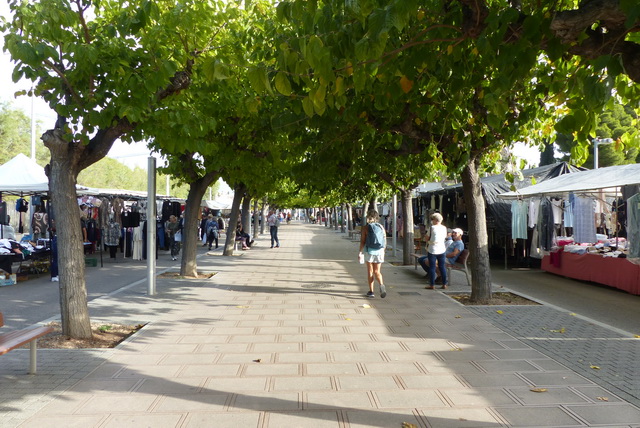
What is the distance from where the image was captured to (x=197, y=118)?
6707 millimetres

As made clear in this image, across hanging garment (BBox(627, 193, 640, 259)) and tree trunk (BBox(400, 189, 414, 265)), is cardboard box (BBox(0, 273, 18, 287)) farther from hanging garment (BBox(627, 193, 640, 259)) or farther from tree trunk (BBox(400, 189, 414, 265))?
hanging garment (BBox(627, 193, 640, 259))

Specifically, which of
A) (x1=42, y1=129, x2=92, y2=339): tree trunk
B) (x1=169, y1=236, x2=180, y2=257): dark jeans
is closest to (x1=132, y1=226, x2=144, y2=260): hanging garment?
(x1=169, y1=236, x2=180, y2=257): dark jeans

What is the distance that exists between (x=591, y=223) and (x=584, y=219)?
0.21 m

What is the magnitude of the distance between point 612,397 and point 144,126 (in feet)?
19.2

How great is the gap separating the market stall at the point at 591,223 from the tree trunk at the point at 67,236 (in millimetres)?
9681

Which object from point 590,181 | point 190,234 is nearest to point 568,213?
point 590,181

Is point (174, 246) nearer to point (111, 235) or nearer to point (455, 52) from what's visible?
point (111, 235)

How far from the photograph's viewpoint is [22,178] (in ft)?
48.4

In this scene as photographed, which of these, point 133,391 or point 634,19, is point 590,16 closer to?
point 634,19

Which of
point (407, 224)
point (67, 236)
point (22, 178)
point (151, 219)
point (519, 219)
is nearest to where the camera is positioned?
point (67, 236)

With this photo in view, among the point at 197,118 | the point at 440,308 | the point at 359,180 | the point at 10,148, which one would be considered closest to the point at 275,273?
the point at 359,180

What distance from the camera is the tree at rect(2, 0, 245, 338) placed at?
18.7ft

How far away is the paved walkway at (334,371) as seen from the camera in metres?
3.90

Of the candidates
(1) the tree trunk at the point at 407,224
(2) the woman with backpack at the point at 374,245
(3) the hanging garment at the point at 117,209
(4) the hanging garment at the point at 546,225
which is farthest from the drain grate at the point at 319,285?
(3) the hanging garment at the point at 117,209
